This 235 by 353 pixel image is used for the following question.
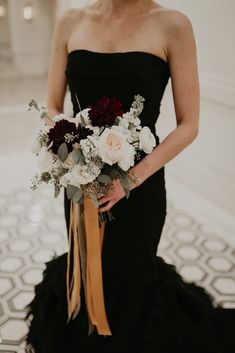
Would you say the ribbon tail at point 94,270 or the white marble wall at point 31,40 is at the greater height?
the white marble wall at point 31,40

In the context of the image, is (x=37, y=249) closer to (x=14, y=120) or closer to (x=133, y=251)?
(x=133, y=251)

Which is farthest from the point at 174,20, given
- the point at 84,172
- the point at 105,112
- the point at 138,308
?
the point at 138,308

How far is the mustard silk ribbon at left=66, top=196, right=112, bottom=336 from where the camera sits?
1.85 m

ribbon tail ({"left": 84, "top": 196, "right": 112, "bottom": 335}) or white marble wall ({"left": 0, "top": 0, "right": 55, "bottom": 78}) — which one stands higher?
white marble wall ({"left": 0, "top": 0, "right": 55, "bottom": 78})

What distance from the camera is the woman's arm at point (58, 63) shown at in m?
2.12

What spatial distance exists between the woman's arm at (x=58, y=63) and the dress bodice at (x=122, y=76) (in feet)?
0.53

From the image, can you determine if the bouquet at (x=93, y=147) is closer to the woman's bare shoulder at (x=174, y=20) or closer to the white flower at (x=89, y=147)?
the white flower at (x=89, y=147)

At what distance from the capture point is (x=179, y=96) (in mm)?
1916

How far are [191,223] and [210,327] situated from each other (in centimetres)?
161

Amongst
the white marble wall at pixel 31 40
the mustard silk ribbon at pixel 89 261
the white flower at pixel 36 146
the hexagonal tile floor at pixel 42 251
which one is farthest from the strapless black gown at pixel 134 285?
the white marble wall at pixel 31 40

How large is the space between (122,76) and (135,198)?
0.65 m

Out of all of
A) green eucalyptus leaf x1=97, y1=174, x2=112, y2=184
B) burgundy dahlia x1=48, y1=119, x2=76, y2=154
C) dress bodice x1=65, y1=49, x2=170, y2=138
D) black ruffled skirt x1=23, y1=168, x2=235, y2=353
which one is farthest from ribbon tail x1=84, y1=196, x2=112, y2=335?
dress bodice x1=65, y1=49, x2=170, y2=138

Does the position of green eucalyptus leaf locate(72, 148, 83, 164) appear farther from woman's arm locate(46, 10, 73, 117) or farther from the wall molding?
the wall molding

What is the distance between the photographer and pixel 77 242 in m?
2.01
